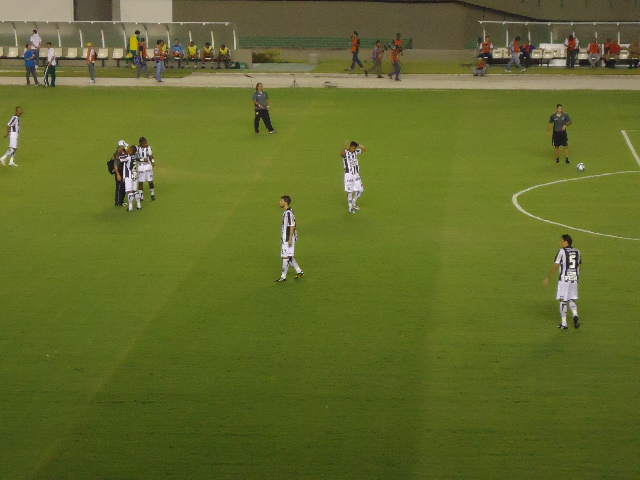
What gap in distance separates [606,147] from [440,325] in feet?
74.2

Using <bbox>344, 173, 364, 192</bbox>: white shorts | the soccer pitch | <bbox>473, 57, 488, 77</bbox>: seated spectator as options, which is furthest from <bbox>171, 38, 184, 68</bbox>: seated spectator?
<bbox>344, 173, 364, 192</bbox>: white shorts

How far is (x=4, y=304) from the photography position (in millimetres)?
22062

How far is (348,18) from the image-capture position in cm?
7894

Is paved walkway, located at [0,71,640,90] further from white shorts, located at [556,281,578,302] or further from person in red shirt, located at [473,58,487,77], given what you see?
white shorts, located at [556,281,578,302]

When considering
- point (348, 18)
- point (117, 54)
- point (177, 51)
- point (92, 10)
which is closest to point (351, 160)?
point (177, 51)

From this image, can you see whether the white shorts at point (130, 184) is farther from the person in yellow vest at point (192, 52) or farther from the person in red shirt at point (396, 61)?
the person in yellow vest at point (192, 52)

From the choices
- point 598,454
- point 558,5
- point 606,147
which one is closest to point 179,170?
point 606,147

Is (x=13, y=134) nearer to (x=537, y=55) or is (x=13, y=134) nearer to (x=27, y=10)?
(x=537, y=55)

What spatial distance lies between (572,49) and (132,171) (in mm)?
44256

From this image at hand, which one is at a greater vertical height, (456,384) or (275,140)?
(275,140)

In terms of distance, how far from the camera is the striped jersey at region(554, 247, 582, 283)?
19.7 meters

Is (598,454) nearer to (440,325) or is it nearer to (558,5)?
(440,325)

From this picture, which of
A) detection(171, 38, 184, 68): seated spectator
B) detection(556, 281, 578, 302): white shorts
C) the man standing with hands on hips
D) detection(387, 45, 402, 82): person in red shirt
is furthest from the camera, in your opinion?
detection(171, 38, 184, 68): seated spectator

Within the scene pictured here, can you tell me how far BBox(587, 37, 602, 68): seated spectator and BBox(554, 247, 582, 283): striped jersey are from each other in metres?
50.5
